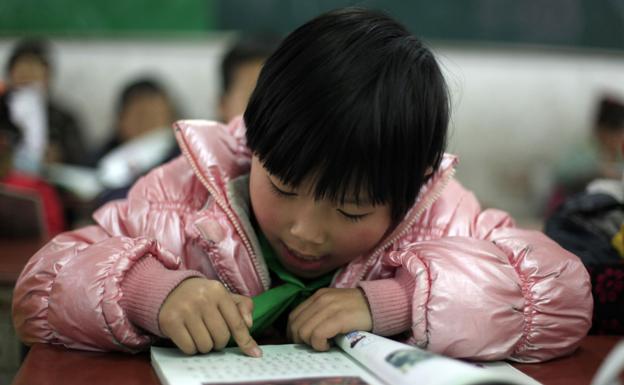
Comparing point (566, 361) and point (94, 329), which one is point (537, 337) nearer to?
point (566, 361)

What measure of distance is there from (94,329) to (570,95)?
10.6 feet

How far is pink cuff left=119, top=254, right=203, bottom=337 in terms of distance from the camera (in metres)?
0.85

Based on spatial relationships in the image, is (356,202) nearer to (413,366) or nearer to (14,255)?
(413,366)

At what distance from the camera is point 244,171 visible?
3.50 feet

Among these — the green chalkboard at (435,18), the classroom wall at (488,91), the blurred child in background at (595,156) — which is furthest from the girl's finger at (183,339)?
the green chalkboard at (435,18)

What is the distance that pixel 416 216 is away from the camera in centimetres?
100

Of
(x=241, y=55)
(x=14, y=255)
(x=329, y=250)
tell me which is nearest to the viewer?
(x=329, y=250)

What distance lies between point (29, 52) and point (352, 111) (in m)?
2.59

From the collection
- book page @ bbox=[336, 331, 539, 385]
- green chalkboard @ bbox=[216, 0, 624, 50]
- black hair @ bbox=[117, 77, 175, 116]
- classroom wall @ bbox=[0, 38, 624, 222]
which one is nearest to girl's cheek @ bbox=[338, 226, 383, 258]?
book page @ bbox=[336, 331, 539, 385]

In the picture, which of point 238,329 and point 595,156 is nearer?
point 238,329

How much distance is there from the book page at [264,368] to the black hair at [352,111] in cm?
16

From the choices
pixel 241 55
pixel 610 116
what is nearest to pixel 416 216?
pixel 241 55

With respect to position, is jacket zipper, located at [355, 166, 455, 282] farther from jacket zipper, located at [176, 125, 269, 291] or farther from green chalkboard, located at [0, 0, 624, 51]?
green chalkboard, located at [0, 0, 624, 51]

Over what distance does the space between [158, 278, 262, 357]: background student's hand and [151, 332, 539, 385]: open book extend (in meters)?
0.01
